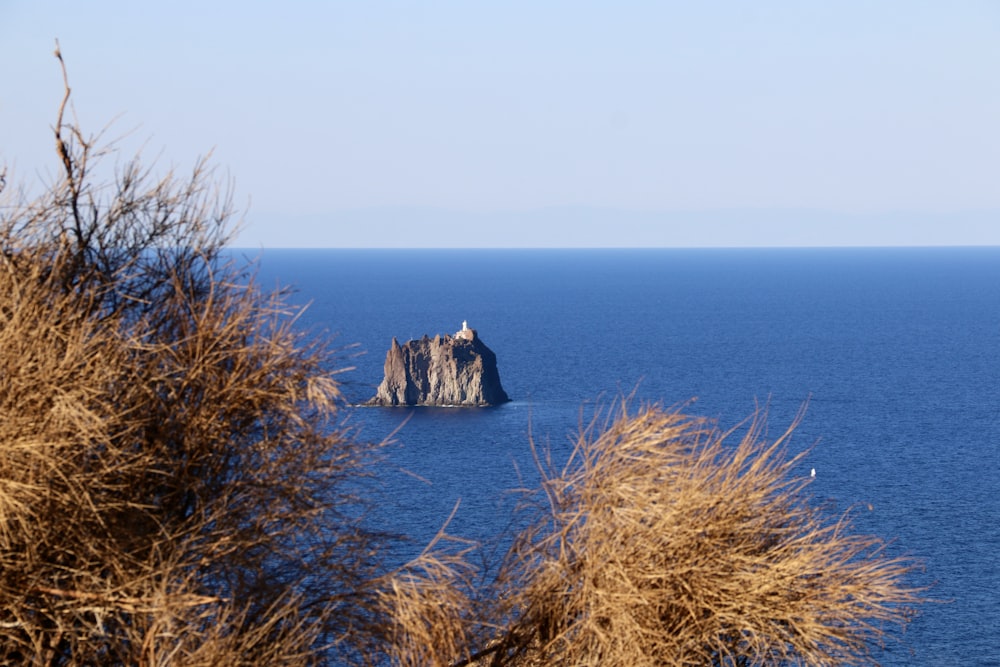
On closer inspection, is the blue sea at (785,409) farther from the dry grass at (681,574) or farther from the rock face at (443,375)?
the rock face at (443,375)

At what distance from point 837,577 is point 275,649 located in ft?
17.1

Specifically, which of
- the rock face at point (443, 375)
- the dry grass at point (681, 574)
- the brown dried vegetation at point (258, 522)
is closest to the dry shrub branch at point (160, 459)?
the brown dried vegetation at point (258, 522)

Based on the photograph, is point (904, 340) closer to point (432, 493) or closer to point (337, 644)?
point (432, 493)

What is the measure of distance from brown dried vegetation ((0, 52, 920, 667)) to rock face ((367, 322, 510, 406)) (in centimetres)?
8610

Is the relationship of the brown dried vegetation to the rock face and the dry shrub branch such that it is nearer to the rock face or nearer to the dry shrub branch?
the dry shrub branch

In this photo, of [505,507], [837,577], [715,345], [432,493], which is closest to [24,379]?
[837,577]

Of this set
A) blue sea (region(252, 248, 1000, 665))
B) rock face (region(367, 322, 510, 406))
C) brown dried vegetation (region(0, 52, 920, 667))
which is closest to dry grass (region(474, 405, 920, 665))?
brown dried vegetation (region(0, 52, 920, 667))

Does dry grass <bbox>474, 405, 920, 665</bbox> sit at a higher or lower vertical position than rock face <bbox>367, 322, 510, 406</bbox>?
higher

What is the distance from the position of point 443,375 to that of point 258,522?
293ft

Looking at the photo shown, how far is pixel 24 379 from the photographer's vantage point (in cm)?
955

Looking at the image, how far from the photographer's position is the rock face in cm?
9869

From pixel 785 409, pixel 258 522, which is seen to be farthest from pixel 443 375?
pixel 258 522

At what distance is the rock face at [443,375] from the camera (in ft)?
324

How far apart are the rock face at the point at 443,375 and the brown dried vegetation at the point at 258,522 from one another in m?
86.1
